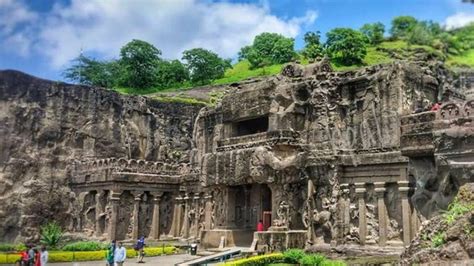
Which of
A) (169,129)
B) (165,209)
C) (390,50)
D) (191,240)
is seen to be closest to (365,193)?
(191,240)

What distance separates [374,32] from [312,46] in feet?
57.7

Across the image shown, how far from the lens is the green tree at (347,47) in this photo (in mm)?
66438

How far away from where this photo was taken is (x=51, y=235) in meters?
29.1

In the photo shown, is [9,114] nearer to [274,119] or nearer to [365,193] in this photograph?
[274,119]

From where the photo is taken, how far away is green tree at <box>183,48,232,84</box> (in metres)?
69.1

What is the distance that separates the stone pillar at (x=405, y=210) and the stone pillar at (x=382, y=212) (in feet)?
3.28

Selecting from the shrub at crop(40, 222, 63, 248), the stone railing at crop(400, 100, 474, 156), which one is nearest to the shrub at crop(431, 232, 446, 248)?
the stone railing at crop(400, 100, 474, 156)

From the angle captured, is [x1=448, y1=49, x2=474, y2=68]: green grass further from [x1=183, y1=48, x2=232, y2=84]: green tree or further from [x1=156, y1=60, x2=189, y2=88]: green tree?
[x1=156, y1=60, x2=189, y2=88]: green tree

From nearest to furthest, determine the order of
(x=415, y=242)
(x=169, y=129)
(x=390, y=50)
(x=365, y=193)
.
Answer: (x=415, y=242), (x=365, y=193), (x=169, y=129), (x=390, y=50)

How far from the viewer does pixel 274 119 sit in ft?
85.4

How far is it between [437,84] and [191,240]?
57.9 ft

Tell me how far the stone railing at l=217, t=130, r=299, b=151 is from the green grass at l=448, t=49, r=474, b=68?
50141mm

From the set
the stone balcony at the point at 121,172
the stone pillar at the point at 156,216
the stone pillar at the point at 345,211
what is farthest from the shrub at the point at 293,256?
the stone pillar at the point at 156,216

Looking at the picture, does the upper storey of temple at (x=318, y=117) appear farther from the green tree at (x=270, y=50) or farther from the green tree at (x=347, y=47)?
the green tree at (x=270, y=50)
